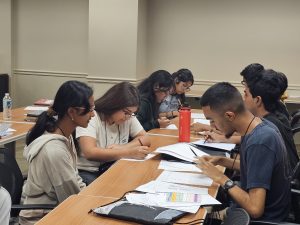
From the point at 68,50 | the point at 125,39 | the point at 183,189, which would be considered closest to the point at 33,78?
the point at 68,50

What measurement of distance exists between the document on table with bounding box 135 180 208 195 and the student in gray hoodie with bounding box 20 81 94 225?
0.35m

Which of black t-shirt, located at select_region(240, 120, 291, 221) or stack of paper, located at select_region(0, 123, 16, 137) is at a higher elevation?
black t-shirt, located at select_region(240, 120, 291, 221)

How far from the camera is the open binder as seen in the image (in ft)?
4.85

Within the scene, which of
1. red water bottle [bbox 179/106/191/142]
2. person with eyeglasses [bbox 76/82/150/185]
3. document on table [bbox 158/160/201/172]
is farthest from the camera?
red water bottle [bbox 179/106/191/142]

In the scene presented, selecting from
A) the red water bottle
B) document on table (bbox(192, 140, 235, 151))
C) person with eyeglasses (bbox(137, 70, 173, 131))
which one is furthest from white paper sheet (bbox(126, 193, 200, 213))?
person with eyeglasses (bbox(137, 70, 173, 131))

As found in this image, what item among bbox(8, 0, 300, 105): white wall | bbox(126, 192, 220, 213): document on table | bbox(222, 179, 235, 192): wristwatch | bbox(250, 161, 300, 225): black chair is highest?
bbox(8, 0, 300, 105): white wall

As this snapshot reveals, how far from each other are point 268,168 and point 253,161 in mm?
67

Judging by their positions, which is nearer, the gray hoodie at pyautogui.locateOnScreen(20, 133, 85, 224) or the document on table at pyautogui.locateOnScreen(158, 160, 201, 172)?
the gray hoodie at pyautogui.locateOnScreen(20, 133, 85, 224)

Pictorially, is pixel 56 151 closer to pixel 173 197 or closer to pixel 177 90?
pixel 173 197

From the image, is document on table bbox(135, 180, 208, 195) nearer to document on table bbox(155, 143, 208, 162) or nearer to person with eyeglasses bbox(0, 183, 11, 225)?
document on table bbox(155, 143, 208, 162)

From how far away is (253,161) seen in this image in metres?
1.80

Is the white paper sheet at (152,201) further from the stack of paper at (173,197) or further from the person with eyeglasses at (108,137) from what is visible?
the person with eyeglasses at (108,137)

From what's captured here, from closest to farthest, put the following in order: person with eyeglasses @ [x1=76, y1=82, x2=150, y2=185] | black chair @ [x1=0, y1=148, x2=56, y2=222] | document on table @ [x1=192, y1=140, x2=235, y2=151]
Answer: black chair @ [x1=0, y1=148, x2=56, y2=222] → person with eyeglasses @ [x1=76, y1=82, x2=150, y2=185] → document on table @ [x1=192, y1=140, x2=235, y2=151]

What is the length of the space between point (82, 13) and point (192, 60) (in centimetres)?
187
